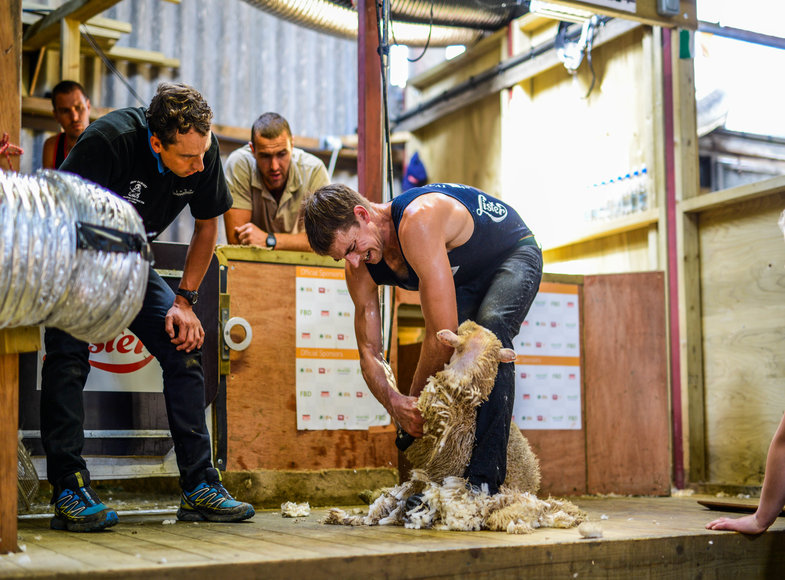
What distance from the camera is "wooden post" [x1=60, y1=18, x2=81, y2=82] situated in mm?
5715

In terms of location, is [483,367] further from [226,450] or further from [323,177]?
[323,177]

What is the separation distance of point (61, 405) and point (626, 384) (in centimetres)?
278

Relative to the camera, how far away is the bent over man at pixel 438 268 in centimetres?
284

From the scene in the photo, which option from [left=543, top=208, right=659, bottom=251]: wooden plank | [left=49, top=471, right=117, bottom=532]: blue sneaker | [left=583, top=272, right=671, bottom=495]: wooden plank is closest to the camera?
[left=49, top=471, right=117, bottom=532]: blue sneaker

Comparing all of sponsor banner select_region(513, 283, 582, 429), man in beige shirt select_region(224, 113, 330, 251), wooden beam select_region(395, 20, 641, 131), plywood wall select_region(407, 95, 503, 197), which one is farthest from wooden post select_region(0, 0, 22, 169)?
plywood wall select_region(407, 95, 503, 197)

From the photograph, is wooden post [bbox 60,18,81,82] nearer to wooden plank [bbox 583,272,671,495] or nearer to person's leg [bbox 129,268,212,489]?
person's leg [bbox 129,268,212,489]

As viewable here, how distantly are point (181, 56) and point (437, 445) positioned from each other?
5.25 m

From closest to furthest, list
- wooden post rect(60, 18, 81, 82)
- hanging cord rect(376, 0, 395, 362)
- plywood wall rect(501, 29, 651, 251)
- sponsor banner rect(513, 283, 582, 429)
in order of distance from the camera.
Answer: hanging cord rect(376, 0, 395, 362), sponsor banner rect(513, 283, 582, 429), plywood wall rect(501, 29, 651, 251), wooden post rect(60, 18, 81, 82)

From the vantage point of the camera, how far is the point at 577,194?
19.1ft

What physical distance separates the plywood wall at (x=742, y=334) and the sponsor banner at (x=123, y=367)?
3.01 meters

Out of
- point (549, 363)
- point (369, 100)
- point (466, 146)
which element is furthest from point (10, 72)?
point (466, 146)

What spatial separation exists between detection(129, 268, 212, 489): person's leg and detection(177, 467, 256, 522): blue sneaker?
3cm

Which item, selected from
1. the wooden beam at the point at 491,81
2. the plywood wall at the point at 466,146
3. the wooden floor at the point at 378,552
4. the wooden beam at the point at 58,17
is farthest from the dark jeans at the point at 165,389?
the plywood wall at the point at 466,146

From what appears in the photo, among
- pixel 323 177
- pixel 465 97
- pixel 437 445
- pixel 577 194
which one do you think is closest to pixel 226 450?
pixel 437 445
